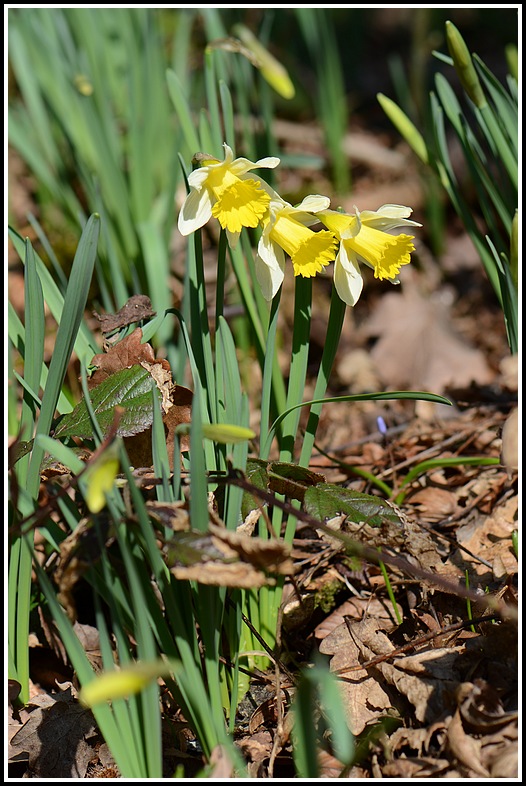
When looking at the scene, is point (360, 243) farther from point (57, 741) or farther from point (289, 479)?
point (57, 741)

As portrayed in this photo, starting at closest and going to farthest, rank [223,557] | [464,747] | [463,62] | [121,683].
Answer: [121,683] → [223,557] → [464,747] → [463,62]

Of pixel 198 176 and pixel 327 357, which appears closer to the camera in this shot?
pixel 198 176

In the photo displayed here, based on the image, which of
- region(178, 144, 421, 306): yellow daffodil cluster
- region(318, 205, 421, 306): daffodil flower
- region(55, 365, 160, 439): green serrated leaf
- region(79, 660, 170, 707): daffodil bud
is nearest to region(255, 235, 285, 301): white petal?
region(178, 144, 421, 306): yellow daffodil cluster

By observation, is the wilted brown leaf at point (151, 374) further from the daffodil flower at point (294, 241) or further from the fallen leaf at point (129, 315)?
the daffodil flower at point (294, 241)

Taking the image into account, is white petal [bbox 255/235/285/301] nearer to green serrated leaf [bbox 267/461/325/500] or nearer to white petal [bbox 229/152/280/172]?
white petal [bbox 229/152/280/172]

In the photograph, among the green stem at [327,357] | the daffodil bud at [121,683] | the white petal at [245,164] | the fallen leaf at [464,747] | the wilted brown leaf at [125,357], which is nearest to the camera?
the daffodil bud at [121,683]

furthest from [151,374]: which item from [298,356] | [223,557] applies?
[223,557]

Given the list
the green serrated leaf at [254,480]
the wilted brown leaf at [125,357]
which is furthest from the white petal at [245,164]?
the green serrated leaf at [254,480]

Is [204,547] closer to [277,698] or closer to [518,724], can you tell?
[277,698]

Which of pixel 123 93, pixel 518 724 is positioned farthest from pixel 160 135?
pixel 518 724
